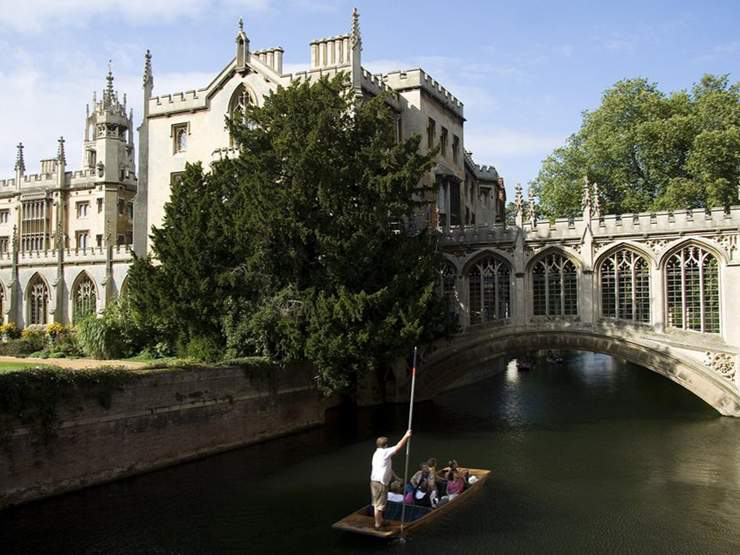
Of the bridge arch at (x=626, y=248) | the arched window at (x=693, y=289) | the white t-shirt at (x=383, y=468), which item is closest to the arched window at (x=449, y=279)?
the bridge arch at (x=626, y=248)

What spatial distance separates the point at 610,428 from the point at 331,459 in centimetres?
1103

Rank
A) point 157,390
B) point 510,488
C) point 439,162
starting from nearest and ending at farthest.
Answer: point 510,488, point 157,390, point 439,162

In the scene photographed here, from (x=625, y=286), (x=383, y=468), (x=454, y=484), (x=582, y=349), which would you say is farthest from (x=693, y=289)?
(x=383, y=468)

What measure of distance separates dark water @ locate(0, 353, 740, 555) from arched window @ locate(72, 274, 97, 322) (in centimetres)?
2135

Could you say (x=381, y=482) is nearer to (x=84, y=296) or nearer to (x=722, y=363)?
(x=722, y=363)

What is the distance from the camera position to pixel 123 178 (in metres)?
54.4

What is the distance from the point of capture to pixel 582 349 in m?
29.9

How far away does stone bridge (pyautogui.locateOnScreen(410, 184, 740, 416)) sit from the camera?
27.2 meters

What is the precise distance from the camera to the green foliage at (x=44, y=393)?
16.6 meters

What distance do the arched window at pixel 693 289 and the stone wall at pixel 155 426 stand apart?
13.9m

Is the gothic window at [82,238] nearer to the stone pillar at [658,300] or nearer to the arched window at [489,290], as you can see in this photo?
the arched window at [489,290]

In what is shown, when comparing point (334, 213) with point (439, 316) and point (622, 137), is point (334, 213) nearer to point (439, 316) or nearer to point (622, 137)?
point (439, 316)

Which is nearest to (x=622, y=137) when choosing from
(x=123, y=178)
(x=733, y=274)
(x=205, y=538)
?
(x=733, y=274)

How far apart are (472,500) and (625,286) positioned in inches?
579
